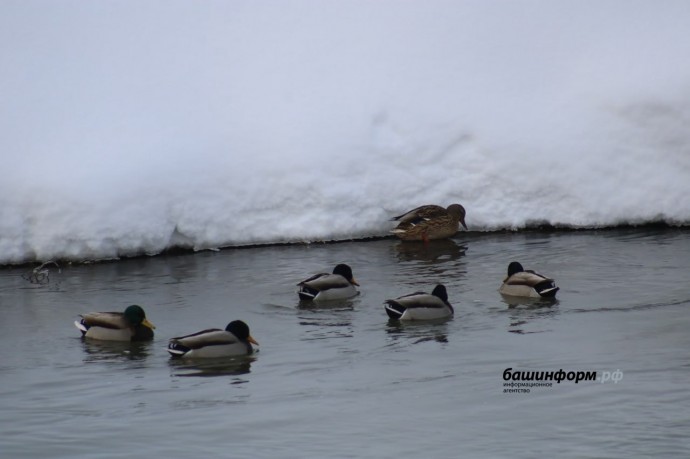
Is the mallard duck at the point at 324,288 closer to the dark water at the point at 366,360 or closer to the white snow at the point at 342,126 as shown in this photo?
the dark water at the point at 366,360

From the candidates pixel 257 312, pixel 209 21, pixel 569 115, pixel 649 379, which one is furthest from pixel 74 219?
pixel 649 379

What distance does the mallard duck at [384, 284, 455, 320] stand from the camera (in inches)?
534

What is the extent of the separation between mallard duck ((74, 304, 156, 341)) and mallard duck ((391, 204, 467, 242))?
560 centimetres

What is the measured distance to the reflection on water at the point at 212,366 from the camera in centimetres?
1187

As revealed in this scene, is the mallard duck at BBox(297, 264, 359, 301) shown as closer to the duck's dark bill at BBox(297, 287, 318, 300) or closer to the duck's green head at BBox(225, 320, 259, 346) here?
the duck's dark bill at BBox(297, 287, 318, 300)

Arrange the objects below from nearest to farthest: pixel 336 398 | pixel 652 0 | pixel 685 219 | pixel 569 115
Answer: pixel 336 398, pixel 685 219, pixel 569 115, pixel 652 0

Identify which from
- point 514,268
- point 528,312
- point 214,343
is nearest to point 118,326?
point 214,343

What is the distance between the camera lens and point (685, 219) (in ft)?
58.4

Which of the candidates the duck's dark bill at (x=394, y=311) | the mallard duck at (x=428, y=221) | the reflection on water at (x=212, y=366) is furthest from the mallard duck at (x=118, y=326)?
the mallard duck at (x=428, y=221)

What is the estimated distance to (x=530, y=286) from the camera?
46.6 ft

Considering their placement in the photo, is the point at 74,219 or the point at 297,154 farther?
the point at 297,154

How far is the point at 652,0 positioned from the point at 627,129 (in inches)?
130

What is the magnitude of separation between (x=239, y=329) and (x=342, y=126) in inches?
278

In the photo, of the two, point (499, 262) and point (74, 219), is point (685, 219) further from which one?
point (74, 219)
